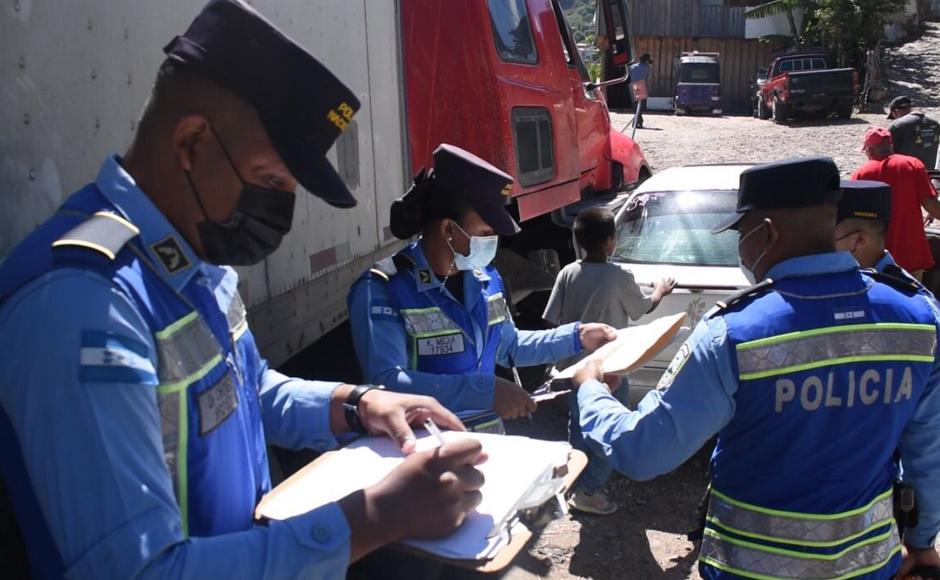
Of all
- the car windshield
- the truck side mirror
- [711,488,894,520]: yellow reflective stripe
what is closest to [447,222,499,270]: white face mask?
[711,488,894,520]: yellow reflective stripe

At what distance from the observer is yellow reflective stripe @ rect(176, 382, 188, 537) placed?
1.09 metres

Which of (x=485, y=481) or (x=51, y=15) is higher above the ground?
(x=51, y=15)

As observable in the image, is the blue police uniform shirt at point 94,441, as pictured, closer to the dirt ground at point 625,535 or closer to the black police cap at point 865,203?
the dirt ground at point 625,535

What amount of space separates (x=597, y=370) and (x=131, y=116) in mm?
1424

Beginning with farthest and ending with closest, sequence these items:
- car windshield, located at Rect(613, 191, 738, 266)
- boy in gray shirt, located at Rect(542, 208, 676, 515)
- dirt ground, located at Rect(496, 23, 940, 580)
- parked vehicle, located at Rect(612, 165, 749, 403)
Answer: car windshield, located at Rect(613, 191, 738, 266), parked vehicle, located at Rect(612, 165, 749, 403), boy in gray shirt, located at Rect(542, 208, 676, 515), dirt ground, located at Rect(496, 23, 940, 580)

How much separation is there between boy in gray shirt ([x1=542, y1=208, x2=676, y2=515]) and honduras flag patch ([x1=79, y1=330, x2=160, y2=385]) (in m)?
3.12

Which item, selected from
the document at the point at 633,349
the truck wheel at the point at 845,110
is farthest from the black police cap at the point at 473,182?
the truck wheel at the point at 845,110

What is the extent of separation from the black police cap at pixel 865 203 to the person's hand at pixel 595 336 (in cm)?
150

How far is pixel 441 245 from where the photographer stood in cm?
243

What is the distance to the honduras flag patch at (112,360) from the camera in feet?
3.14

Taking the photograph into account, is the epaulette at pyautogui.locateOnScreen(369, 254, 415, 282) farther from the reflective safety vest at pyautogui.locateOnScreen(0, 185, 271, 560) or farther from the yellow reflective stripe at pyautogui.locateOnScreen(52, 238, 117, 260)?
the yellow reflective stripe at pyautogui.locateOnScreen(52, 238, 117, 260)

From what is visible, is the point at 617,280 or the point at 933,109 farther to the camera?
the point at 933,109

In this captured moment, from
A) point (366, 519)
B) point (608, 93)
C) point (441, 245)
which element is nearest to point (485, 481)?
point (366, 519)

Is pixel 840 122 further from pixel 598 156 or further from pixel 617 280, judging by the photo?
pixel 617 280
